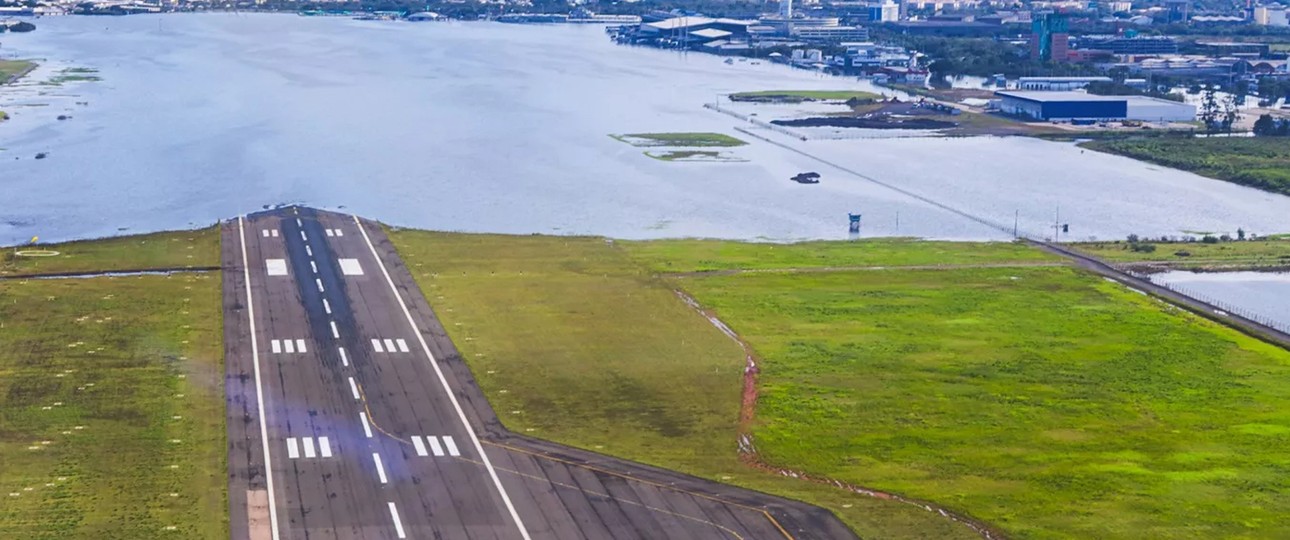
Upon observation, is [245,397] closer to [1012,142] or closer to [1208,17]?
[1012,142]

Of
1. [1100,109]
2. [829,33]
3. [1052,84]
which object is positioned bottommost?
[1100,109]

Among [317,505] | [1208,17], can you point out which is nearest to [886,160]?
[317,505]

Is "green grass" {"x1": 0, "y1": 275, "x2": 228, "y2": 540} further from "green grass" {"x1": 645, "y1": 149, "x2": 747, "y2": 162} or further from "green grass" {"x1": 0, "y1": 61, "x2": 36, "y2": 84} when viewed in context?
"green grass" {"x1": 0, "y1": 61, "x2": 36, "y2": 84}

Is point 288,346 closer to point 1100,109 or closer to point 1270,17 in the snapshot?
point 1100,109

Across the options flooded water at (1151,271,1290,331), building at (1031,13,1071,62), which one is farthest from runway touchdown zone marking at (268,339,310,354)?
building at (1031,13,1071,62)

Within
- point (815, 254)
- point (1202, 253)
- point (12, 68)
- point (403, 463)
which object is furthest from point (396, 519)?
point (12, 68)

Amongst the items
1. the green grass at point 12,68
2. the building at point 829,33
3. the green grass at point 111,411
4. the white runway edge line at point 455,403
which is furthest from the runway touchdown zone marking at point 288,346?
the building at point 829,33

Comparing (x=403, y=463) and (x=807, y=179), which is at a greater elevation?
(x=403, y=463)
